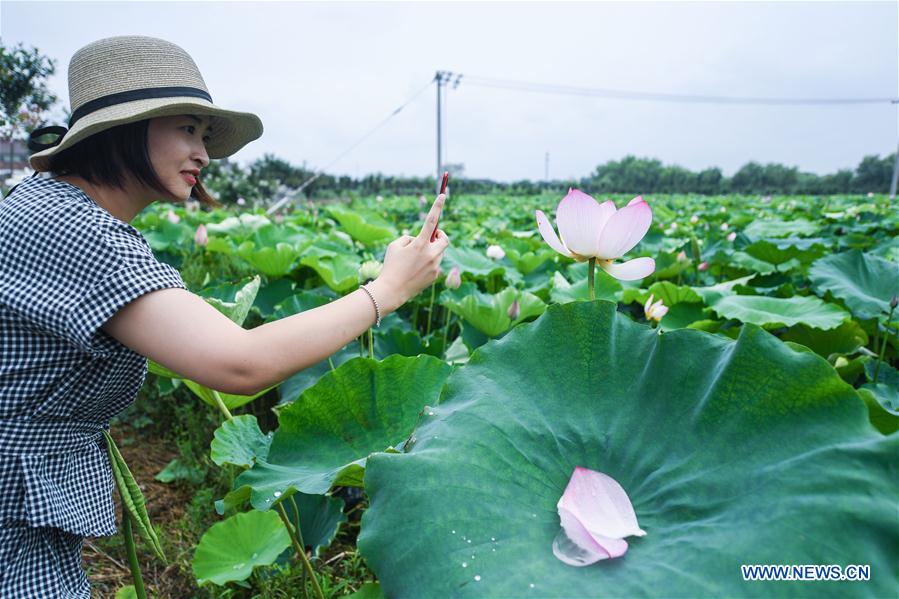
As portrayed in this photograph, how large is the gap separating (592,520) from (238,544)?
879 millimetres

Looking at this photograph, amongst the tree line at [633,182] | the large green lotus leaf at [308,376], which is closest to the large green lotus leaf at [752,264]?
the large green lotus leaf at [308,376]

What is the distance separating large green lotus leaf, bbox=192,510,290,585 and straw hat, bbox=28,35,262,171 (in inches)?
29.6

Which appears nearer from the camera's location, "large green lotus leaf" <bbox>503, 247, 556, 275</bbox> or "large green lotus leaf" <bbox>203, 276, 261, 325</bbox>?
"large green lotus leaf" <bbox>203, 276, 261, 325</bbox>

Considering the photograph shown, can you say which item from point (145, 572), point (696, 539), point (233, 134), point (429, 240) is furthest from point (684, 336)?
point (145, 572)

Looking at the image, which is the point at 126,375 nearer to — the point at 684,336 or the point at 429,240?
the point at 429,240

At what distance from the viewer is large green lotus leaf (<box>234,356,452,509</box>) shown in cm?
102

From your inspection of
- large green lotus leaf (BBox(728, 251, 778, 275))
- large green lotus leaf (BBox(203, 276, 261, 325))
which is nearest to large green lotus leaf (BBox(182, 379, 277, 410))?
large green lotus leaf (BBox(203, 276, 261, 325))

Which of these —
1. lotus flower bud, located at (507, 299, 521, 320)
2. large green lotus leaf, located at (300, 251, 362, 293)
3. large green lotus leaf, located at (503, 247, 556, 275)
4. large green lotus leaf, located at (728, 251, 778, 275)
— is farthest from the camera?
large green lotus leaf, located at (503, 247, 556, 275)

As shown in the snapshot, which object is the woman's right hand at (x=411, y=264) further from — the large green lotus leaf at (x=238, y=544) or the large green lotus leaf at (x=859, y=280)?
the large green lotus leaf at (x=859, y=280)

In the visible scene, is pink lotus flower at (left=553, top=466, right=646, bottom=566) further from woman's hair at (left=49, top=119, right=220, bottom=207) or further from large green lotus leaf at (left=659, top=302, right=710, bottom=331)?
large green lotus leaf at (left=659, top=302, right=710, bottom=331)

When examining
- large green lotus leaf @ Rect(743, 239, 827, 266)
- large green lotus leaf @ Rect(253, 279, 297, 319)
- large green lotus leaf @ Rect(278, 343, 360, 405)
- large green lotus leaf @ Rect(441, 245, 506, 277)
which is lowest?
large green lotus leaf @ Rect(278, 343, 360, 405)

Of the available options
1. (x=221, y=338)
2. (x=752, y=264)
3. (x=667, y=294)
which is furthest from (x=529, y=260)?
(x=221, y=338)

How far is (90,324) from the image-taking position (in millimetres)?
753

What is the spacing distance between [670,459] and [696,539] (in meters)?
0.12
